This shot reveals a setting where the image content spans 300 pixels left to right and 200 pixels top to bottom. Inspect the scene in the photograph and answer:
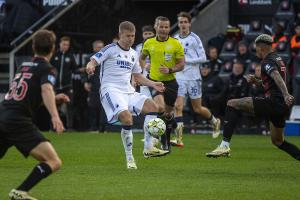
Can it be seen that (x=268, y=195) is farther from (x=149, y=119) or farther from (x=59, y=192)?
(x=149, y=119)

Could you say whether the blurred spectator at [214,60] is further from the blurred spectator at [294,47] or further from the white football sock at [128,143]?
the white football sock at [128,143]

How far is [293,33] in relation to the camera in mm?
26016

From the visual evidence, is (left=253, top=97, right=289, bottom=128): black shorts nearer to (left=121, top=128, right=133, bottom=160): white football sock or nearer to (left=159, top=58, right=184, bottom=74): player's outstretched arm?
(left=121, top=128, right=133, bottom=160): white football sock

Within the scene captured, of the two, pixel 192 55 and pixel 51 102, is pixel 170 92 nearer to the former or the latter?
pixel 192 55

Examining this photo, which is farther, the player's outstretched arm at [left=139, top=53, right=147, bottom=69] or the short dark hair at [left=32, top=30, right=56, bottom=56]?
the player's outstretched arm at [left=139, top=53, right=147, bottom=69]

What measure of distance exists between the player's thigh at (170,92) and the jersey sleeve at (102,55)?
3.34 meters

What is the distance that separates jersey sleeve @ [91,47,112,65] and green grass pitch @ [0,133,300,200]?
5.81ft

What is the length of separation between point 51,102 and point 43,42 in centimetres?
79

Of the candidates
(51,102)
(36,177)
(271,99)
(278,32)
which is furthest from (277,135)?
(278,32)

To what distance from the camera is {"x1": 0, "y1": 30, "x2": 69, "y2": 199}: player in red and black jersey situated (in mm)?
10172

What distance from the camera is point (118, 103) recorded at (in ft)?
48.3

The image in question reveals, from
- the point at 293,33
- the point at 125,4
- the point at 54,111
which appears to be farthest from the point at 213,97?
the point at 54,111

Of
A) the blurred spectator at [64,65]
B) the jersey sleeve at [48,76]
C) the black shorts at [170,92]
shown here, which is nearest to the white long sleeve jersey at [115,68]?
the black shorts at [170,92]

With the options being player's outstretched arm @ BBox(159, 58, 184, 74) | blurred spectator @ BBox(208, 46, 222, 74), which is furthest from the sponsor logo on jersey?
blurred spectator @ BBox(208, 46, 222, 74)
